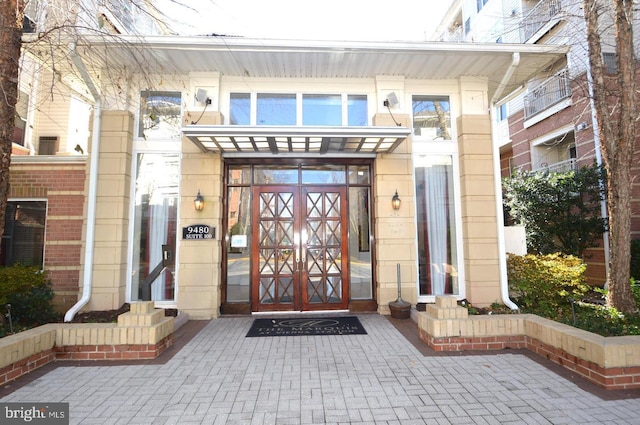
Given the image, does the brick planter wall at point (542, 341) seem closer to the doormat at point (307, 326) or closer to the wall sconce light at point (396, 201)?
the doormat at point (307, 326)

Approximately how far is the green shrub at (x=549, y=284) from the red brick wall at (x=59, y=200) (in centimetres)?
831

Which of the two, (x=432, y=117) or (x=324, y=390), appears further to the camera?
(x=432, y=117)

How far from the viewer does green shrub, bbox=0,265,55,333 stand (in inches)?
191

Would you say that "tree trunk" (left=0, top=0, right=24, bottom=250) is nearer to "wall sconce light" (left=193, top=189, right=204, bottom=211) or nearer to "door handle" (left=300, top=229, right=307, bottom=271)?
"wall sconce light" (left=193, top=189, right=204, bottom=211)

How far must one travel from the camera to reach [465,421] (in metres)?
2.51

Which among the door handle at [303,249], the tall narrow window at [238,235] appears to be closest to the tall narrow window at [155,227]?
the tall narrow window at [238,235]

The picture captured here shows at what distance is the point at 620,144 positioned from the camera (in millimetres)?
4438

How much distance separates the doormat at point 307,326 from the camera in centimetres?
485

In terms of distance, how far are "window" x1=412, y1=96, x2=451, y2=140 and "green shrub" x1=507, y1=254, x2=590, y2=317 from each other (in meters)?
2.98

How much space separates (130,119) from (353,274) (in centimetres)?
525

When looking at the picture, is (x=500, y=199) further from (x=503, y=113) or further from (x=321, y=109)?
(x=503, y=113)

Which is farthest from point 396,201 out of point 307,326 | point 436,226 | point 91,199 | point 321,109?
point 91,199

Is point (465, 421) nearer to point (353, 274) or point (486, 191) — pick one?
point (353, 274)

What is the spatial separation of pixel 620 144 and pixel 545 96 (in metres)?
8.01
